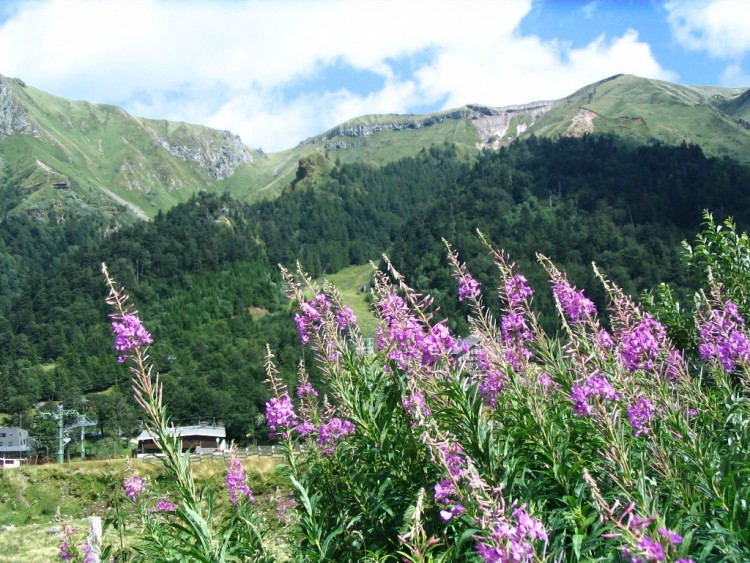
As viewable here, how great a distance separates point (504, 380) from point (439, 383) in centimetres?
115

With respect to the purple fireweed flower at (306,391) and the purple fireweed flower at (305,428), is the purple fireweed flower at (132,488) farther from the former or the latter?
the purple fireweed flower at (306,391)

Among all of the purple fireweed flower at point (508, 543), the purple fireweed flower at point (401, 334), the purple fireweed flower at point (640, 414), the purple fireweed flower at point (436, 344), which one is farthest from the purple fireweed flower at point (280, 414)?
the purple fireweed flower at point (508, 543)

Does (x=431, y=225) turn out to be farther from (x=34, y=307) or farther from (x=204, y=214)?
(x=34, y=307)

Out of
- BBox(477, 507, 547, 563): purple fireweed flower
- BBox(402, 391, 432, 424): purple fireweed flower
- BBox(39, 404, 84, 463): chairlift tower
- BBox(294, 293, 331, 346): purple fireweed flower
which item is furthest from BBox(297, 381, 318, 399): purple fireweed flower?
BBox(39, 404, 84, 463): chairlift tower

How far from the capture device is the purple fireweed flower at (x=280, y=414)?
706 centimetres

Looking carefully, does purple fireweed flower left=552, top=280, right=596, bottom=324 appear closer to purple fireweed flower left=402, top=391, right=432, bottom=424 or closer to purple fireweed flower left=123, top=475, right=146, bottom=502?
purple fireweed flower left=402, top=391, right=432, bottom=424

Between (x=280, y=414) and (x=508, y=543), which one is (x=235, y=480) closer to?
(x=280, y=414)

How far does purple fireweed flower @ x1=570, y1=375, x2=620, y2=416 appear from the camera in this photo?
15.5ft

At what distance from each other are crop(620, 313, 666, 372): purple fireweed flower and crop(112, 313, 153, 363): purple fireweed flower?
4820 mm

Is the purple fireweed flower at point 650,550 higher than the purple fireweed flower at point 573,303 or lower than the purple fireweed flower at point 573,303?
lower

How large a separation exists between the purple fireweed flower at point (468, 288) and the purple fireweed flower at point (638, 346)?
1641 mm

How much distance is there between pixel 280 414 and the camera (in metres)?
7.07

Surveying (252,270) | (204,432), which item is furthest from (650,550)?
(252,270)

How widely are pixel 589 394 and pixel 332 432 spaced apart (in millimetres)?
3429
